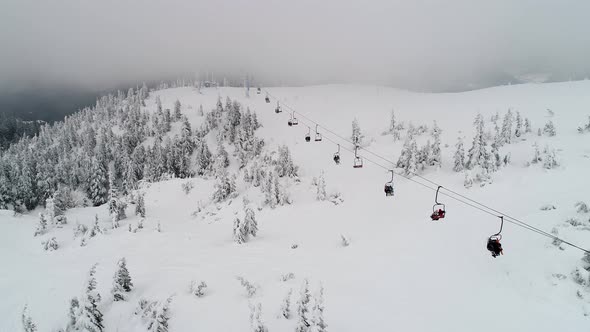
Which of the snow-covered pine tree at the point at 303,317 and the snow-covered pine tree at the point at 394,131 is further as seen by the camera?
the snow-covered pine tree at the point at 394,131

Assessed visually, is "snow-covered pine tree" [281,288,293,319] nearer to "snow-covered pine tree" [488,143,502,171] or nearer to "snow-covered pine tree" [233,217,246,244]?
"snow-covered pine tree" [233,217,246,244]

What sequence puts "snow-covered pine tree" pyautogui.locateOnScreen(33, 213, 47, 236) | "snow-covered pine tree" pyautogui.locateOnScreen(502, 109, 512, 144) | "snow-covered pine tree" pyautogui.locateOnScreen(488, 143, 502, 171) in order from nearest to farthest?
1. "snow-covered pine tree" pyautogui.locateOnScreen(488, 143, 502, 171)
2. "snow-covered pine tree" pyautogui.locateOnScreen(33, 213, 47, 236)
3. "snow-covered pine tree" pyautogui.locateOnScreen(502, 109, 512, 144)

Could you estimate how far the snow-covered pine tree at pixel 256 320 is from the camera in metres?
12.6

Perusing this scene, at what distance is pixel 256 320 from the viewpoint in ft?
42.5

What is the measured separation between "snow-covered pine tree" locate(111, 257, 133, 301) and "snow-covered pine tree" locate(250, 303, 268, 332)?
7.21 meters

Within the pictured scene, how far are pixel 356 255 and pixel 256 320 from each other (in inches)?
380

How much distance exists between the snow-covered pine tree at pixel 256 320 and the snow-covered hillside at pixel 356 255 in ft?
1.40

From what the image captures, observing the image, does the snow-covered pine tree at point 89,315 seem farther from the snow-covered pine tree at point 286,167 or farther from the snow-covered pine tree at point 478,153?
the snow-covered pine tree at point 478,153

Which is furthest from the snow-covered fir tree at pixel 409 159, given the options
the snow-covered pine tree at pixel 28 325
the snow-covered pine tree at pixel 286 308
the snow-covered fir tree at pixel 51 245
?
the snow-covered fir tree at pixel 51 245

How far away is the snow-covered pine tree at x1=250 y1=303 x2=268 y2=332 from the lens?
12594 millimetres

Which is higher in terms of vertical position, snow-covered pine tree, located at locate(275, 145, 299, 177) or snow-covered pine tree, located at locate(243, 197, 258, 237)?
snow-covered pine tree, located at locate(275, 145, 299, 177)

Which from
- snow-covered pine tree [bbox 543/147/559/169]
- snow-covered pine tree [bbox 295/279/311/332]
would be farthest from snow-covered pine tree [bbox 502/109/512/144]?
snow-covered pine tree [bbox 295/279/311/332]

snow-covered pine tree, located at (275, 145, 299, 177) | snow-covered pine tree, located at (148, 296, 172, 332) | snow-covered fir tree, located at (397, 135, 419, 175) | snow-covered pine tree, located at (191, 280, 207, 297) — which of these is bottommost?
snow-covered pine tree, located at (191, 280, 207, 297)

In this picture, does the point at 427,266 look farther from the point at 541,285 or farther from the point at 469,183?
Answer: the point at 469,183
